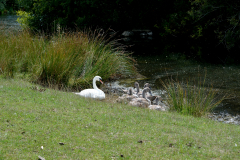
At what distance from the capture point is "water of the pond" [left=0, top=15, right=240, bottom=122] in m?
10.8

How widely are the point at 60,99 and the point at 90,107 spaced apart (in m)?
0.90

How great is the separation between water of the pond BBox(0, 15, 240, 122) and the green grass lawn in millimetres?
3870

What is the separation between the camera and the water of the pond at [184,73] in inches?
424

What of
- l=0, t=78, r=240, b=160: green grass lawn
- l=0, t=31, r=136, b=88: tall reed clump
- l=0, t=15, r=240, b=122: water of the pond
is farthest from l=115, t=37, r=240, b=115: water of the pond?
l=0, t=78, r=240, b=160: green grass lawn

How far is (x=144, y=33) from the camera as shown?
106 ft

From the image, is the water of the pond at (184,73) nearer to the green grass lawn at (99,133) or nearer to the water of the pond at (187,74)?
the water of the pond at (187,74)

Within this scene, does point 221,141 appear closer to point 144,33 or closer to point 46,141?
point 46,141

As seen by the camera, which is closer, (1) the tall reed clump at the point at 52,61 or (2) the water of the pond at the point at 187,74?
(1) the tall reed clump at the point at 52,61

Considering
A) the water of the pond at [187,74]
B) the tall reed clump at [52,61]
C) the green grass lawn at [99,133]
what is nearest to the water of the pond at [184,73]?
the water of the pond at [187,74]

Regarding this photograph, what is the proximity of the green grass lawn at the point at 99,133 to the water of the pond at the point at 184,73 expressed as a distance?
3870 mm

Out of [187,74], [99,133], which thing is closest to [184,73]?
[187,74]

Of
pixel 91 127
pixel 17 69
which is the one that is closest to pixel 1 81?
pixel 17 69

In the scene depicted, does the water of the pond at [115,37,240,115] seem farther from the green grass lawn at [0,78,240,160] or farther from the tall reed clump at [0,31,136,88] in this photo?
the green grass lawn at [0,78,240,160]

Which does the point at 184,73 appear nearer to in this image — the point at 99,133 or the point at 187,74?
the point at 187,74
